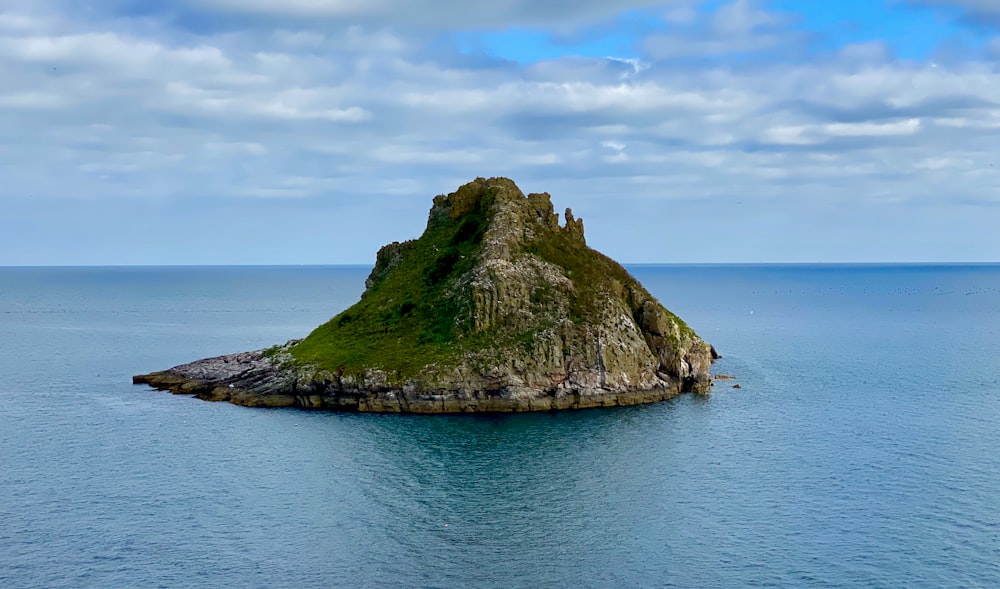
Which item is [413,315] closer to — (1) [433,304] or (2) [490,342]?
(1) [433,304]

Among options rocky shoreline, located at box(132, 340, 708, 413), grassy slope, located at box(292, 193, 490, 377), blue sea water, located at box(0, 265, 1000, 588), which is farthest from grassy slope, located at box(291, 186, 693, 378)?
blue sea water, located at box(0, 265, 1000, 588)

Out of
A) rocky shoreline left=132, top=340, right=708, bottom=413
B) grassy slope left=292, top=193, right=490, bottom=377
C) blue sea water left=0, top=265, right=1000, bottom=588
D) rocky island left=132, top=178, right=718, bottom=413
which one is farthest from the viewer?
grassy slope left=292, top=193, right=490, bottom=377

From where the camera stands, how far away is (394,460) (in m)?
95.5

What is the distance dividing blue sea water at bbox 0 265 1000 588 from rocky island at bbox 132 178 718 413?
5114 mm

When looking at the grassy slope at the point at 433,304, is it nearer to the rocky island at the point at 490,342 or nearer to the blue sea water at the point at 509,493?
the rocky island at the point at 490,342

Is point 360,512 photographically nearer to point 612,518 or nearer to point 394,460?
point 394,460

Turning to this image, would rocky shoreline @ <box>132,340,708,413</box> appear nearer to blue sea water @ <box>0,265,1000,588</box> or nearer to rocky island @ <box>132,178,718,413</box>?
rocky island @ <box>132,178,718,413</box>

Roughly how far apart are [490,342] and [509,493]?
136ft

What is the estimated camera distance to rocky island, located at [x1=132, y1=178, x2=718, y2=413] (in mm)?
120500

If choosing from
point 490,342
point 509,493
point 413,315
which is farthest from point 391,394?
point 509,493

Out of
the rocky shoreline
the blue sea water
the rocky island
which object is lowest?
the blue sea water

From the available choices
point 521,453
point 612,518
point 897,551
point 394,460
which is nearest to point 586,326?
point 521,453

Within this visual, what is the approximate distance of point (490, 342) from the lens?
124m

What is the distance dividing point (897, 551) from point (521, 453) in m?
42.5
